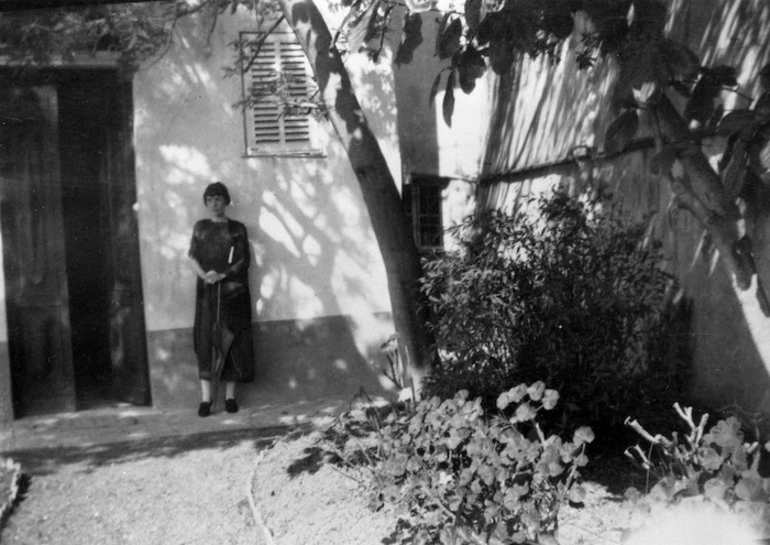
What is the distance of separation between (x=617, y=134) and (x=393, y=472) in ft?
5.98

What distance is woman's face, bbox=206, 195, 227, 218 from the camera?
8.55m

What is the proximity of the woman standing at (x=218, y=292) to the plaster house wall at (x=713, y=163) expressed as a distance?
3080 millimetres

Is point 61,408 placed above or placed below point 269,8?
below

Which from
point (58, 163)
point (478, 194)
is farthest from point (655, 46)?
point (478, 194)

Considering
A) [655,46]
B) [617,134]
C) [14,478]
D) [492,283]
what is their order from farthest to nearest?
[14,478] → [492,283] → [617,134] → [655,46]

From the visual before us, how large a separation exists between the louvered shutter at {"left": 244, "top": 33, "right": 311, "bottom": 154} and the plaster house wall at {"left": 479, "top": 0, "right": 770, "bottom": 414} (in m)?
2.59

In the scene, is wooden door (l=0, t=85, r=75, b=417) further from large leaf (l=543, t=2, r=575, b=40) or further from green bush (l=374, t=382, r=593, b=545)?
large leaf (l=543, t=2, r=575, b=40)

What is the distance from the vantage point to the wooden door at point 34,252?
8602mm

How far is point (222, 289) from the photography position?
8.60 m

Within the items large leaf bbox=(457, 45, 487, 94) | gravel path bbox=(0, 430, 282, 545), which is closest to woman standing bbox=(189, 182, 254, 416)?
gravel path bbox=(0, 430, 282, 545)

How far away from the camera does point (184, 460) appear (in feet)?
22.6

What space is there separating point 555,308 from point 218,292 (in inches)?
175

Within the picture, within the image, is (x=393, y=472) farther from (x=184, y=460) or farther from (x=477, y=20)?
(x=184, y=460)

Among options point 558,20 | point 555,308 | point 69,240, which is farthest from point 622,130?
point 69,240
